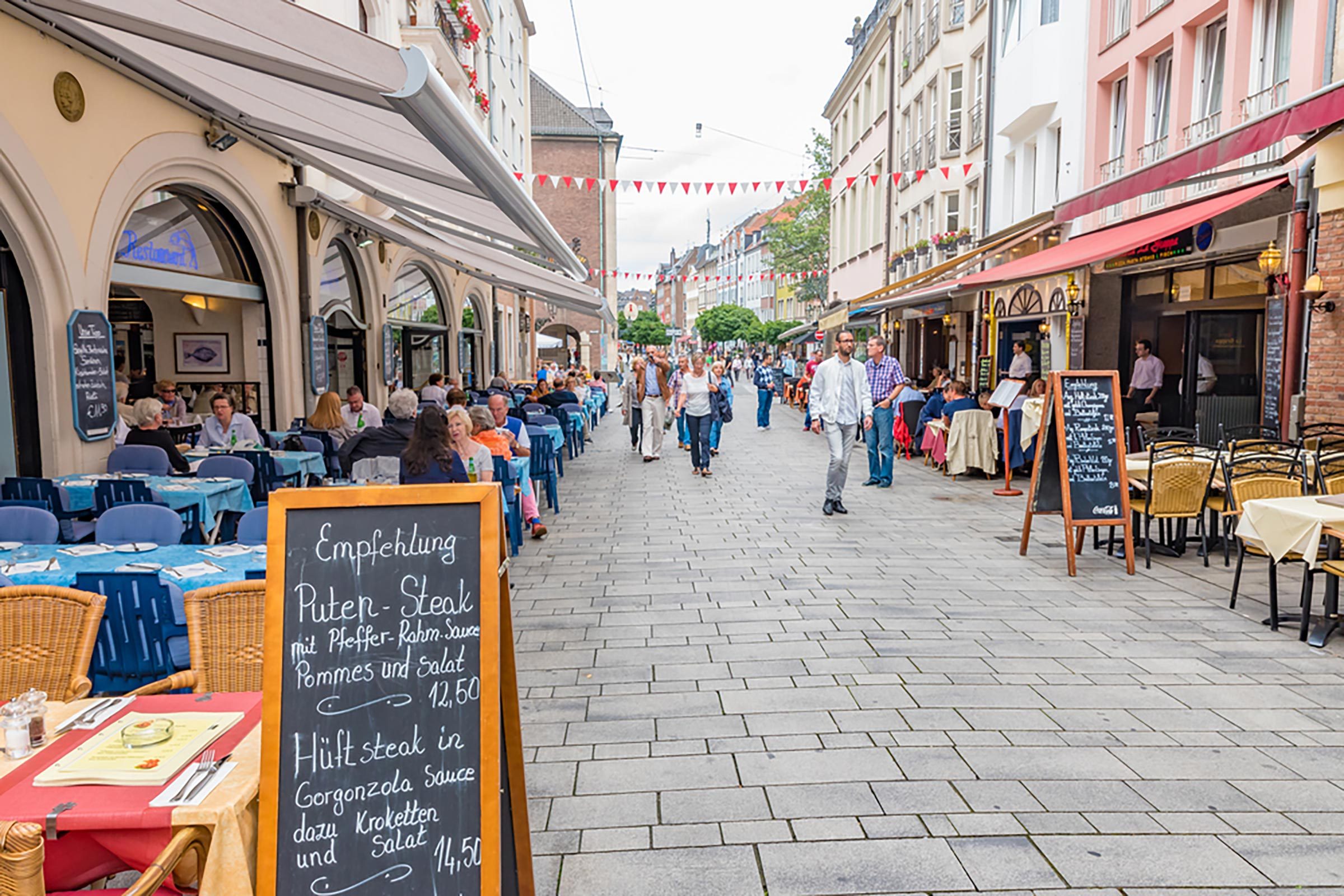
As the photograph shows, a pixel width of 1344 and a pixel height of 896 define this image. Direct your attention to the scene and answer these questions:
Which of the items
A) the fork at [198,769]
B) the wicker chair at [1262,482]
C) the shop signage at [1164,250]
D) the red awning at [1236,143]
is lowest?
the fork at [198,769]

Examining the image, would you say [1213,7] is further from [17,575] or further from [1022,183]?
[17,575]

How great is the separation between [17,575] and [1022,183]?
17.1 metres

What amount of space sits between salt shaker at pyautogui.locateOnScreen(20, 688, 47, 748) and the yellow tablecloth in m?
5.78

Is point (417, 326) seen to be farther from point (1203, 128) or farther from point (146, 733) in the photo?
point (146, 733)

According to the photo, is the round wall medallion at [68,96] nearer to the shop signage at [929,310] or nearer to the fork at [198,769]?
the fork at [198,769]

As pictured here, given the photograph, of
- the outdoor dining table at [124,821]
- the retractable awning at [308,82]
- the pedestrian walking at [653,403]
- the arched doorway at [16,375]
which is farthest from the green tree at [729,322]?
the outdoor dining table at [124,821]

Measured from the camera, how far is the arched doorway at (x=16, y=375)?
22.6 ft

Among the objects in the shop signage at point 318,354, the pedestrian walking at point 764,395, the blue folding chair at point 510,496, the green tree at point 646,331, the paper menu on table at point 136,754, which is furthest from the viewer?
the green tree at point 646,331

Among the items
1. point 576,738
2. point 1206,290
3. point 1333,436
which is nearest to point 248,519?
point 576,738

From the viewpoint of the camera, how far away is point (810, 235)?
44594mm

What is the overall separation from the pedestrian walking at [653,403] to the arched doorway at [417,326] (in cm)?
556

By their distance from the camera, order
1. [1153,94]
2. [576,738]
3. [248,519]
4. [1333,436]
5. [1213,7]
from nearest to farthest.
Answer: [576,738] < [248,519] < [1333,436] < [1213,7] < [1153,94]

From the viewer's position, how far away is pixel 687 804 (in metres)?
3.44

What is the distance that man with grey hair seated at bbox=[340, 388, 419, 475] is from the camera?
298 inches
